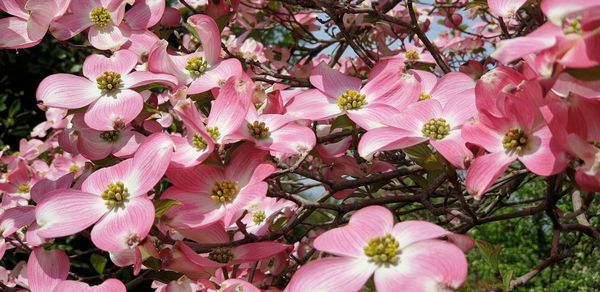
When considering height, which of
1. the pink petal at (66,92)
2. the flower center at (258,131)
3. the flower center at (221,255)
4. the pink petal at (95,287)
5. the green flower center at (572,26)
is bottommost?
the flower center at (221,255)

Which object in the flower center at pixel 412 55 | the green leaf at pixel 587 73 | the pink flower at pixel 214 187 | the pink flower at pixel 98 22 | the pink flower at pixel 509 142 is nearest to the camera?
the green leaf at pixel 587 73

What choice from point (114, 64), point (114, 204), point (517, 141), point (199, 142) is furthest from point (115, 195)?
point (517, 141)

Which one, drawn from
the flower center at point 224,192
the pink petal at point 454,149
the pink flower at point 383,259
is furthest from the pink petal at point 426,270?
the flower center at point 224,192

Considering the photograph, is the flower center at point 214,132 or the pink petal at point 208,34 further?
the pink petal at point 208,34

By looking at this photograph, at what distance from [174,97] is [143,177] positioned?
10 centimetres

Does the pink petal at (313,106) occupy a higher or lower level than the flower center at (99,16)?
lower

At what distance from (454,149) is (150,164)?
1.10 ft

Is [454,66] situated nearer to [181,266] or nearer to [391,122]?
[391,122]

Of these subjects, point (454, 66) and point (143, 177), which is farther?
point (454, 66)

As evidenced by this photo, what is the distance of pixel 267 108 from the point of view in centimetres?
86

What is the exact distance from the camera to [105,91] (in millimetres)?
852

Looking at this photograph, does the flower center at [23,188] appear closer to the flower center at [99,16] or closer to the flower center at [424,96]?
the flower center at [99,16]

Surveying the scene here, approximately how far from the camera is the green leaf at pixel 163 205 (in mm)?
706

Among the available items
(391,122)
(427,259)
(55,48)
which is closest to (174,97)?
(391,122)
